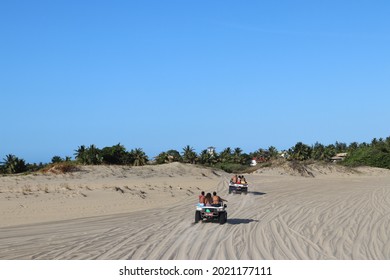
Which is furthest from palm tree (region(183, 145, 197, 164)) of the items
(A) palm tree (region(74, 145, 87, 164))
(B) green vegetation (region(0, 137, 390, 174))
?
(A) palm tree (region(74, 145, 87, 164))

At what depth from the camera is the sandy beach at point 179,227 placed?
14609 mm

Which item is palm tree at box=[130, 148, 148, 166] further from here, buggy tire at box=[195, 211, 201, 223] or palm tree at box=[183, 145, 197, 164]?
buggy tire at box=[195, 211, 201, 223]

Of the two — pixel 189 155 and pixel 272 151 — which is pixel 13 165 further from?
pixel 272 151

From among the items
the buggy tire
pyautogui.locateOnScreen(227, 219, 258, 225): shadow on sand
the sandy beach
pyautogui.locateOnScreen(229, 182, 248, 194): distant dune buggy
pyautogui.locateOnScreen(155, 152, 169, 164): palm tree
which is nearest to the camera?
the sandy beach

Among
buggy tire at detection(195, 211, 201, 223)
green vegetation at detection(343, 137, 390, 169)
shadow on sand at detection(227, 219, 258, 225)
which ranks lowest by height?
shadow on sand at detection(227, 219, 258, 225)

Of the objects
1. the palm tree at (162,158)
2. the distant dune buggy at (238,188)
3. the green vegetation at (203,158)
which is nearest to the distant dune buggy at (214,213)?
the distant dune buggy at (238,188)

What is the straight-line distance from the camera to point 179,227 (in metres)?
20.0

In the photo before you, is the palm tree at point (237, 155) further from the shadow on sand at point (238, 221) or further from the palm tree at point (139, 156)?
the shadow on sand at point (238, 221)

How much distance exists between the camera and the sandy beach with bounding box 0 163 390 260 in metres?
14.6

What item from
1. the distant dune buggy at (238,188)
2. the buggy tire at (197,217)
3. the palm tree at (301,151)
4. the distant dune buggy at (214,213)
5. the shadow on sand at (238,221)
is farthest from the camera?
the palm tree at (301,151)

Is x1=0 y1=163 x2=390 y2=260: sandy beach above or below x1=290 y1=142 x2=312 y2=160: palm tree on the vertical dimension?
below

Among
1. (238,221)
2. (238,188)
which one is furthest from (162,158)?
(238,221)

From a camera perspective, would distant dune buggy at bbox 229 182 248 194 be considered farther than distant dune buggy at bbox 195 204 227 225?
Yes

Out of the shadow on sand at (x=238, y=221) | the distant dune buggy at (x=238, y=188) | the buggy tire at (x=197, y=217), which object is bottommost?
the shadow on sand at (x=238, y=221)
